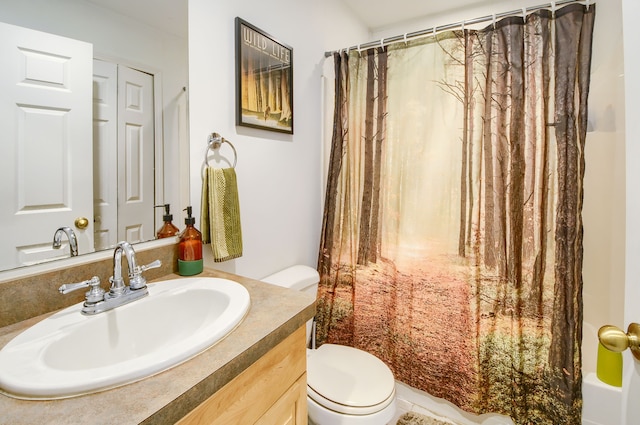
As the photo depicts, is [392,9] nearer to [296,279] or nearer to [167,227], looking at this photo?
[296,279]

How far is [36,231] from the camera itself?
0.79 meters

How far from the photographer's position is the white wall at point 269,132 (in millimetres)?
1152

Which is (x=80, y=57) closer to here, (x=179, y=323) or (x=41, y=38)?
(x=41, y=38)

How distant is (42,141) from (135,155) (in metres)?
0.25

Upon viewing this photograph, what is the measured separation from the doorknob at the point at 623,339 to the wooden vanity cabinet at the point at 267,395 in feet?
2.27

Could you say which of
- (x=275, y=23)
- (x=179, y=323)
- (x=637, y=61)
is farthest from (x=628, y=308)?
(x=275, y=23)

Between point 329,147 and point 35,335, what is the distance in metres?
1.61

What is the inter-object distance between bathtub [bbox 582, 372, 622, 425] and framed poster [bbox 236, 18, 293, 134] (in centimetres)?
192

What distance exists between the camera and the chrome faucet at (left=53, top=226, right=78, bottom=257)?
82 centimetres

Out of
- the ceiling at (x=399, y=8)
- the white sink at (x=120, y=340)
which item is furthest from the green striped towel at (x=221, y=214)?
the ceiling at (x=399, y=8)

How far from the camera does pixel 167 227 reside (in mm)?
1097

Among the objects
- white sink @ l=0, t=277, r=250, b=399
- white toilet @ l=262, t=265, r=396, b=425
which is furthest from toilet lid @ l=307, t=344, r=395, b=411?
white sink @ l=0, t=277, r=250, b=399

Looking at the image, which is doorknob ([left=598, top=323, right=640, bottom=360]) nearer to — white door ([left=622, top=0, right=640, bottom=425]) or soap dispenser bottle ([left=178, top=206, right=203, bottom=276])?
white door ([left=622, top=0, right=640, bottom=425])

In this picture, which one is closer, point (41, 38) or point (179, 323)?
point (41, 38)
